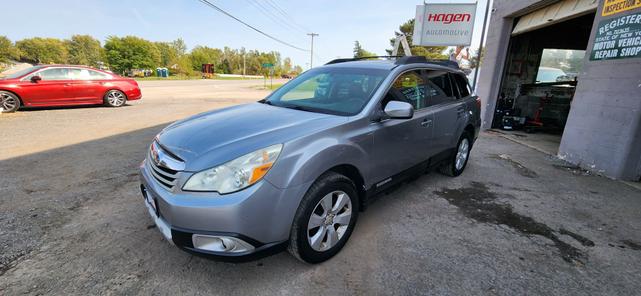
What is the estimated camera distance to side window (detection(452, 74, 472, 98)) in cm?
442

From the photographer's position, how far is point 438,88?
3.85 meters

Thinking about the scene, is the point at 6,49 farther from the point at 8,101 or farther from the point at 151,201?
the point at 151,201

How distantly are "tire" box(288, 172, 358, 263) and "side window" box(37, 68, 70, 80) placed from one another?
35.9 feet

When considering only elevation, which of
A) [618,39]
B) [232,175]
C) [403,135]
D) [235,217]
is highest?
[618,39]

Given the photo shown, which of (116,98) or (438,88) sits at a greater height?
(438,88)

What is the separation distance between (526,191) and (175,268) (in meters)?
4.44

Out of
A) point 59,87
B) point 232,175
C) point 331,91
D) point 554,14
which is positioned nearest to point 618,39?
point 554,14

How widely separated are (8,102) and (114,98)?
8.69 feet

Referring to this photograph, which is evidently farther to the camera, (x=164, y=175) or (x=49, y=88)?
Answer: (x=49, y=88)

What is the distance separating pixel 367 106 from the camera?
2.72 m

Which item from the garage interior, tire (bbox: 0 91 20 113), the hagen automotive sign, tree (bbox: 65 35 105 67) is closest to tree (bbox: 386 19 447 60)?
the hagen automotive sign

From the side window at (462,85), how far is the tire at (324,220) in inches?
111

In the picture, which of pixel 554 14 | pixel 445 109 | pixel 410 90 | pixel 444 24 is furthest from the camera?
pixel 444 24

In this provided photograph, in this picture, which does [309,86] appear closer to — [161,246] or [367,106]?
[367,106]
